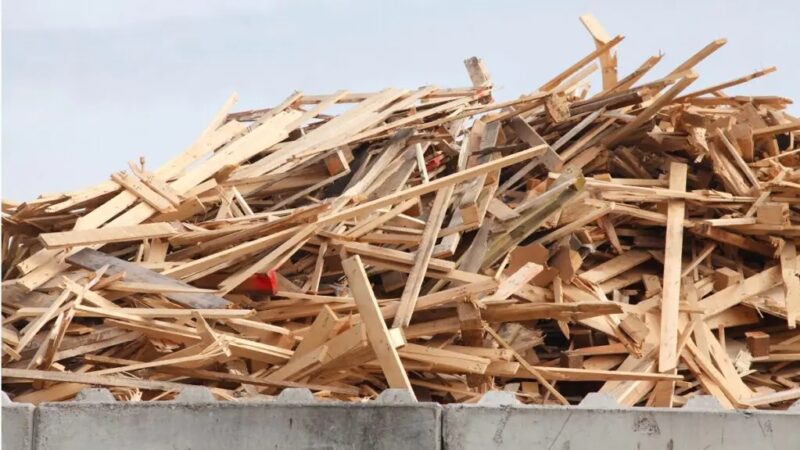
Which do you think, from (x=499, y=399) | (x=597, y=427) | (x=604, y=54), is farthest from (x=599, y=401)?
(x=604, y=54)

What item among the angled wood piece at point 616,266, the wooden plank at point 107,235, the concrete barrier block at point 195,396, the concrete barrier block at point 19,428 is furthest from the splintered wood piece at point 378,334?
the angled wood piece at point 616,266

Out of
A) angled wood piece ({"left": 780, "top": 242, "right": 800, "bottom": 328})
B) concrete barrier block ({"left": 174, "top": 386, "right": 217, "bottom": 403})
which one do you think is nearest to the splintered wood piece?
concrete barrier block ({"left": 174, "top": 386, "right": 217, "bottom": 403})

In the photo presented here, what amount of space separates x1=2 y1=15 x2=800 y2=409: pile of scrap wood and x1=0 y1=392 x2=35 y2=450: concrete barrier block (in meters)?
0.75

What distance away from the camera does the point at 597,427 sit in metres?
4.38

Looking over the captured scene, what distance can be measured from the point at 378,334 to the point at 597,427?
3.87 feet

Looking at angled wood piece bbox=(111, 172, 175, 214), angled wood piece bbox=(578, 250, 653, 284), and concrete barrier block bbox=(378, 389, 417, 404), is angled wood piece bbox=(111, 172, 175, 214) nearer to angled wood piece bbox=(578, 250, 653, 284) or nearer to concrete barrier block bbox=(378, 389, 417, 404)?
angled wood piece bbox=(578, 250, 653, 284)

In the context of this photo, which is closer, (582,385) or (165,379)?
(165,379)

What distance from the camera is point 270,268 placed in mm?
5953

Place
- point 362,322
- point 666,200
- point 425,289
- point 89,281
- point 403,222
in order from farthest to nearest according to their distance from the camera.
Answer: point 666,200 < point 403,222 < point 425,289 < point 89,281 < point 362,322

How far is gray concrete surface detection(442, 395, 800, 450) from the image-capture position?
14.3 ft

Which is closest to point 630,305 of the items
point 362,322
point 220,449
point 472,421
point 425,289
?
point 425,289

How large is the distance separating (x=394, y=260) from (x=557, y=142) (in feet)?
6.79

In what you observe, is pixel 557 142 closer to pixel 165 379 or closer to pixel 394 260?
pixel 394 260

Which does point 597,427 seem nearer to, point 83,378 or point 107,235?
point 83,378
